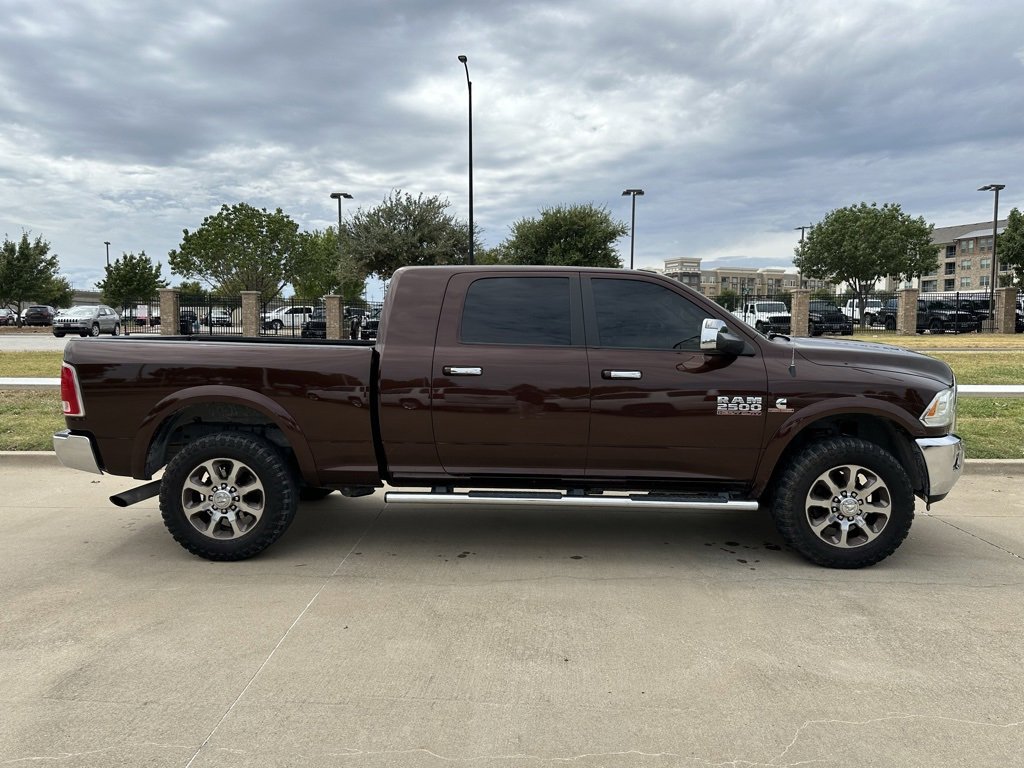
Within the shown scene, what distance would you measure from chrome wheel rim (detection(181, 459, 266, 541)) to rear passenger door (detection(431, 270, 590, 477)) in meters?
1.25

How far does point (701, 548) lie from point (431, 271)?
105 inches

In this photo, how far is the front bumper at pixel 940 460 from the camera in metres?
4.52

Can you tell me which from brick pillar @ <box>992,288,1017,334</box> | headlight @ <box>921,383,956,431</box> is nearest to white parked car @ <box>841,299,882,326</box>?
brick pillar @ <box>992,288,1017,334</box>

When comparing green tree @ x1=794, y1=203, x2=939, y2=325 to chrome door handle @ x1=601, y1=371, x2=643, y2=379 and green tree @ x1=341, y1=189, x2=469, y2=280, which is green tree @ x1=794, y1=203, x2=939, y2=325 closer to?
green tree @ x1=341, y1=189, x2=469, y2=280

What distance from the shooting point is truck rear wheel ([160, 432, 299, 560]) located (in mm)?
4543

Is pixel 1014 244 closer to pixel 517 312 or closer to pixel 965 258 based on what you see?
pixel 517 312

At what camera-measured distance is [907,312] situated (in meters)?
33.7

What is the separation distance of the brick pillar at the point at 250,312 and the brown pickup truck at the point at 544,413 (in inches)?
1037

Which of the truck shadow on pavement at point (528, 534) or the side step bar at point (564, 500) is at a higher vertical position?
the side step bar at point (564, 500)

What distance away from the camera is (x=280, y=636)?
358cm

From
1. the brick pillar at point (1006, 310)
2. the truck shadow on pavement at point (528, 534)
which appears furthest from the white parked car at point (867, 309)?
the truck shadow on pavement at point (528, 534)

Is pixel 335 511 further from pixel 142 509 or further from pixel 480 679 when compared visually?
pixel 480 679

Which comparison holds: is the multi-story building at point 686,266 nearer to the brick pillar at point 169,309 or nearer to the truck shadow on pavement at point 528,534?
the brick pillar at point 169,309

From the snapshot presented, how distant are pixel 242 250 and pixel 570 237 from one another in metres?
19.5
